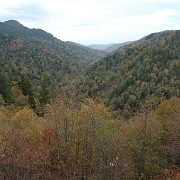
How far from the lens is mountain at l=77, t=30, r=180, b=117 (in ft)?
417

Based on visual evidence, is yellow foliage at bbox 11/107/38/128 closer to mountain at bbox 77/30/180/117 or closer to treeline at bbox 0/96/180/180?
treeline at bbox 0/96/180/180

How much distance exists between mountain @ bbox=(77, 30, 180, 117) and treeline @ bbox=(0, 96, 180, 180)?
3031 inches

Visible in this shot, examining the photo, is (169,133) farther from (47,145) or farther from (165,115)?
(47,145)

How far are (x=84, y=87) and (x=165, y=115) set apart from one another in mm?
116193

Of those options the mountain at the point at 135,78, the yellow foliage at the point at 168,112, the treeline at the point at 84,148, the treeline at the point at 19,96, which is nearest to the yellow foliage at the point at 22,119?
the treeline at the point at 84,148

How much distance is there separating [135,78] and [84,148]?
117m

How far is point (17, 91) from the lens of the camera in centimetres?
7719

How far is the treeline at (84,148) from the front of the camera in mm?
29141

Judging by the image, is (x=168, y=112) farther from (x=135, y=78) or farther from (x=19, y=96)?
(x=135, y=78)

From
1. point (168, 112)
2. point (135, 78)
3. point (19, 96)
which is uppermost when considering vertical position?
point (168, 112)

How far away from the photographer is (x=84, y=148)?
108 feet

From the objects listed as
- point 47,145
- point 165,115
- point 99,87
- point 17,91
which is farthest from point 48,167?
point 99,87

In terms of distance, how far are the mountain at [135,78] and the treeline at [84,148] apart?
76993 mm

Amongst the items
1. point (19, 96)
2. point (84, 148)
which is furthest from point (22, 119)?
point (19, 96)
